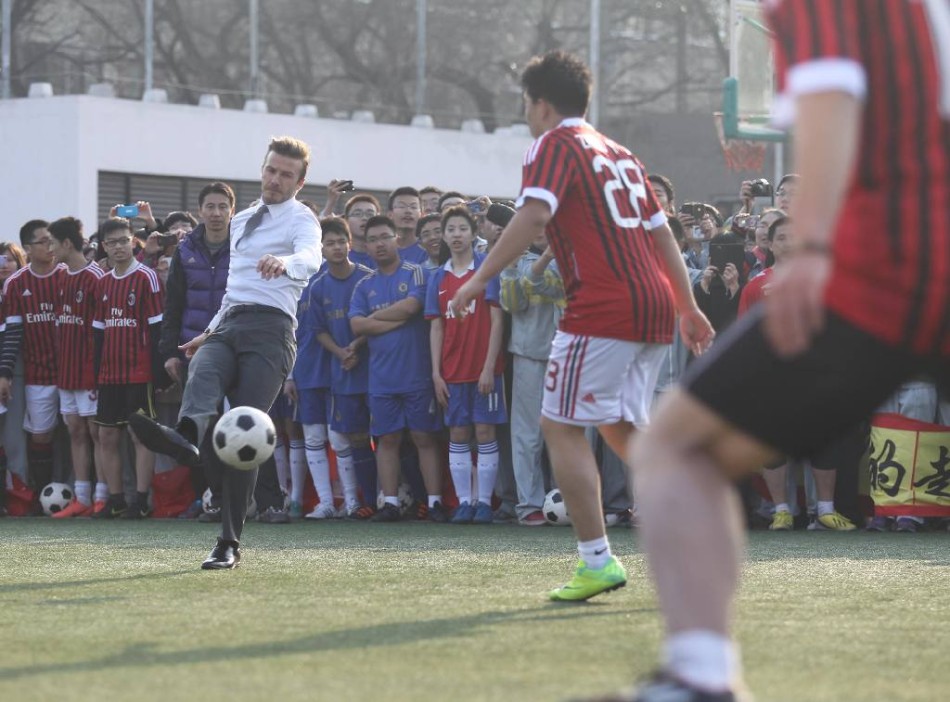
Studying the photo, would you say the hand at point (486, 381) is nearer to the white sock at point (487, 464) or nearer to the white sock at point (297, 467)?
the white sock at point (487, 464)

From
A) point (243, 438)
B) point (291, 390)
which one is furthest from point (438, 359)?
point (243, 438)

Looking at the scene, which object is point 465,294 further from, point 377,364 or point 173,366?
point 377,364

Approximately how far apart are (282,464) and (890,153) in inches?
411

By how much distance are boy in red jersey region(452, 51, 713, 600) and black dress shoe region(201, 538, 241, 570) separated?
82.4 inches

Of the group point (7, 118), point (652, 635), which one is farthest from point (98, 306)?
point (7, 118)

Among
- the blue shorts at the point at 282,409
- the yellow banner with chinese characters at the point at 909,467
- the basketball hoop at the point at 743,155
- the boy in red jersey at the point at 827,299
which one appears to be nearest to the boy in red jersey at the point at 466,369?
the blue shorts at the point at 282,409

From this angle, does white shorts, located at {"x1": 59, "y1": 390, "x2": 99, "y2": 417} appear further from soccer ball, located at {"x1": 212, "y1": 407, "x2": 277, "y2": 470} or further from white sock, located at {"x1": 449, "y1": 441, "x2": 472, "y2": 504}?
soccer ball, located at {"x1": 212, "y1": 407, "x2": 277, "y2": 470}

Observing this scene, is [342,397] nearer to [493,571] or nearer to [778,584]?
[493,571]

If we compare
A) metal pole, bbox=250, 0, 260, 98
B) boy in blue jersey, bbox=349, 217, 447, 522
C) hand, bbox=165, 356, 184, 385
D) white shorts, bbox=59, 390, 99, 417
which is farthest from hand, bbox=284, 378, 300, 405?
metal pole, bbox=250, 0, 260, 98

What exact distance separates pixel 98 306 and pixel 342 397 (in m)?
2.19

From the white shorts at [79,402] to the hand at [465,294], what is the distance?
780cm

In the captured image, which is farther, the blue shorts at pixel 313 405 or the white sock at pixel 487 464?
the blue shorts at pixel 313 405

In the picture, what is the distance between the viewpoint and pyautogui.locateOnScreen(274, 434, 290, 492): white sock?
521 inches

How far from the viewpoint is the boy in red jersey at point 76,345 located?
529 inches
